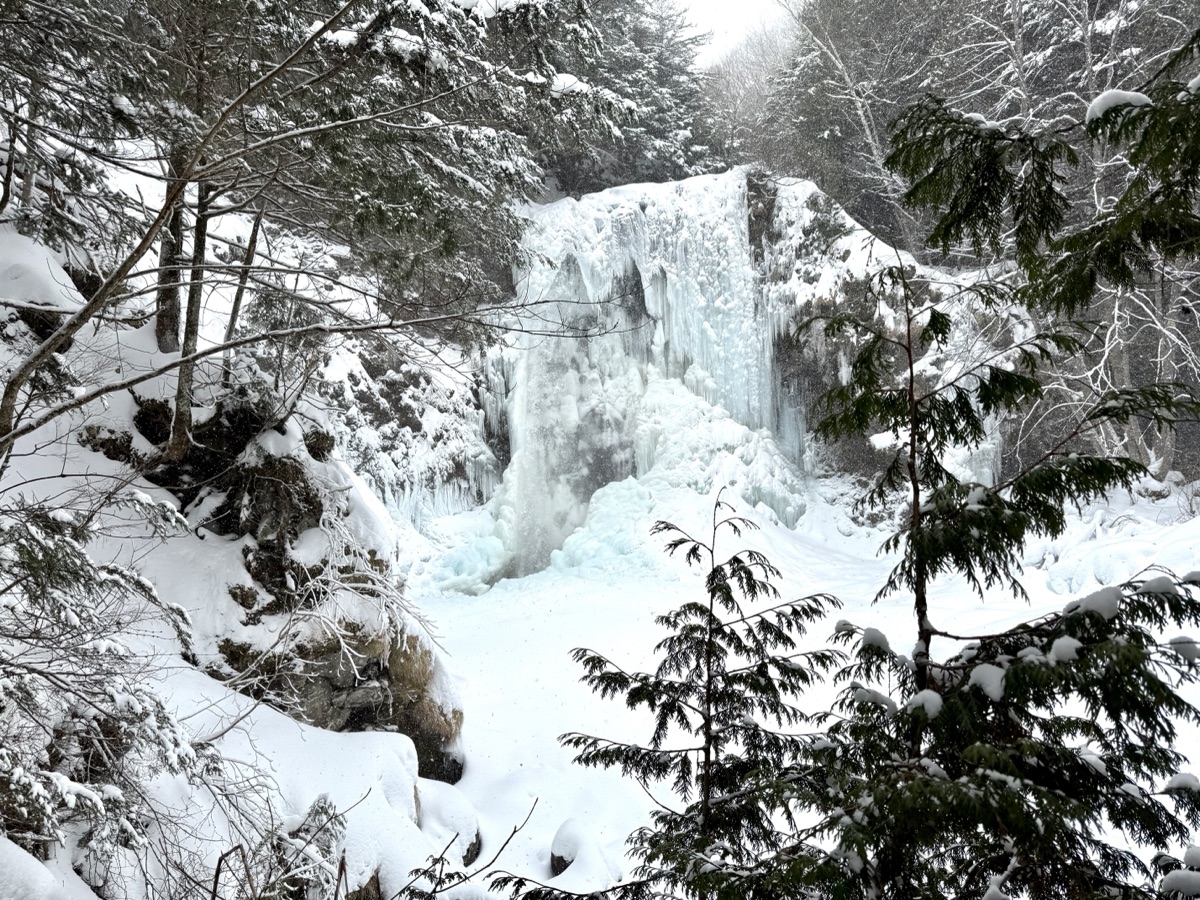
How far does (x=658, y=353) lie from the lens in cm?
1295

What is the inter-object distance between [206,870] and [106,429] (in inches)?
141

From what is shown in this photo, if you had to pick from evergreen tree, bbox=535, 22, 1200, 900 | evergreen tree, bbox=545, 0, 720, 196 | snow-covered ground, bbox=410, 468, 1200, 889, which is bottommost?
snow-covered ground, bbox=410, 468, 1200, 889

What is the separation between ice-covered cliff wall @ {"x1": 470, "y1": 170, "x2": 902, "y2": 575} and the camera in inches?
493

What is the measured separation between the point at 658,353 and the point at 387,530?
24.4 feet

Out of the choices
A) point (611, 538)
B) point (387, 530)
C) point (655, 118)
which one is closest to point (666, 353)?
point (611, 538)

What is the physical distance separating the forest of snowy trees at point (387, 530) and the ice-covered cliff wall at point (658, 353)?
4405 mm

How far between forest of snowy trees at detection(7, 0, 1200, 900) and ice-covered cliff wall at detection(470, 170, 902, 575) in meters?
4.40

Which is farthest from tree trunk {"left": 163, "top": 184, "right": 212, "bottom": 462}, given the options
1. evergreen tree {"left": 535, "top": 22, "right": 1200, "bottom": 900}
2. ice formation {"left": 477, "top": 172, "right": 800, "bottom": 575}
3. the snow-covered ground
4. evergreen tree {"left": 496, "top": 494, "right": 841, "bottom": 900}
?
ice formation {"left": 477, "top": 172, "right": 800, "bottom": 575}

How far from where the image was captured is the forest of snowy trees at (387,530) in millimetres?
1520

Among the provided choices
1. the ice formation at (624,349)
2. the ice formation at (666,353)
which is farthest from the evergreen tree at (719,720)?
the ice formation at (624,349)

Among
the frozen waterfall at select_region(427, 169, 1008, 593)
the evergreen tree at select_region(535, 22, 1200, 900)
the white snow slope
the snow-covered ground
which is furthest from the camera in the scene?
the frozen waterfall at select_region(427, 169, 1008, 593)

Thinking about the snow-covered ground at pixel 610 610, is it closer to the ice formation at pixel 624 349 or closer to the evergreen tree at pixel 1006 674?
the ice formation at pixel 624 349

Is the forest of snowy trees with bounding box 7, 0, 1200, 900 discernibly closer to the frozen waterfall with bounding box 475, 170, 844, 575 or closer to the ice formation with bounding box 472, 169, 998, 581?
the ice formation with bounding box 472, 169, 998, 581

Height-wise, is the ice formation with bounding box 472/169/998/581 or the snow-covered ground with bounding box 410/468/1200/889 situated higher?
the ice formation with bounding box 472/169/998/581
